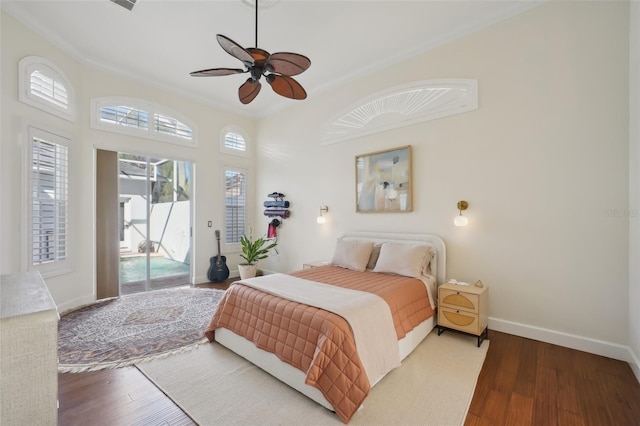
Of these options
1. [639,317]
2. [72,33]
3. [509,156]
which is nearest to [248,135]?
[72,33]

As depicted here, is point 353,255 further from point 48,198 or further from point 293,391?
point 48,198

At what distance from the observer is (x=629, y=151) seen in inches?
95.3

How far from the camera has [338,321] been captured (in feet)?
6.40

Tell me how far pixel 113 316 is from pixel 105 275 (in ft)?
3.37

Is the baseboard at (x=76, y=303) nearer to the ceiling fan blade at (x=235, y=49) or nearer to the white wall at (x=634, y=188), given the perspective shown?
the ceiling fan blade at (x=235, y=49)

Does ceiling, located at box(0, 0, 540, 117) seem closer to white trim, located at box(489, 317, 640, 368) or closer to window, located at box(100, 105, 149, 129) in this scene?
window, located at box(100, 105, 149, 129)

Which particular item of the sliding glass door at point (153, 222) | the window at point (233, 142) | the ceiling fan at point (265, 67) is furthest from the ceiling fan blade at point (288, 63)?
the window at point (233, 142)

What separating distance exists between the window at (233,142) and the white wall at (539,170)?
134 inches

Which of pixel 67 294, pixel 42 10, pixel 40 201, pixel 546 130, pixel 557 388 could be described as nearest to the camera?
pixel 557 388

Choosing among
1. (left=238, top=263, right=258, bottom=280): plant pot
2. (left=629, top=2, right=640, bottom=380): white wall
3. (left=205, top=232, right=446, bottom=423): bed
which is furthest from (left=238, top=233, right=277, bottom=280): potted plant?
(left=629, top=2, right=640, bottom=380): white wall

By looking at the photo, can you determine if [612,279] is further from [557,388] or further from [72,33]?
[72,33]

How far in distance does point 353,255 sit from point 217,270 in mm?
2908

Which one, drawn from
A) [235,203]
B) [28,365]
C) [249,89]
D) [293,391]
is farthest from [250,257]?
[28,365]

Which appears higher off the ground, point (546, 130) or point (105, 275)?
point (546, 130)
